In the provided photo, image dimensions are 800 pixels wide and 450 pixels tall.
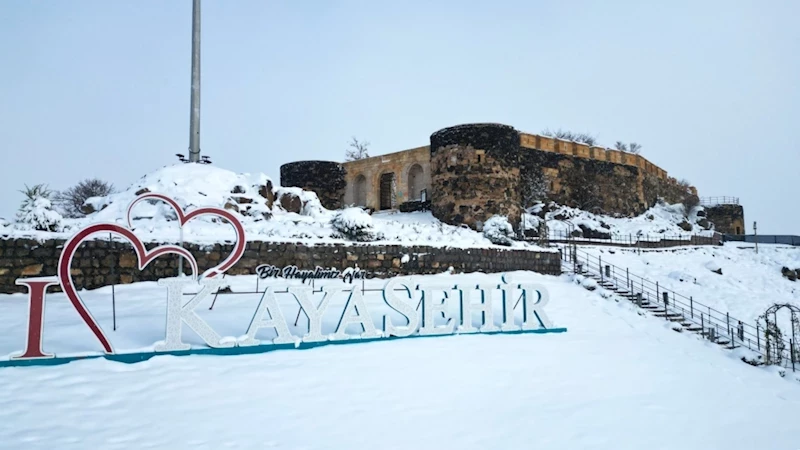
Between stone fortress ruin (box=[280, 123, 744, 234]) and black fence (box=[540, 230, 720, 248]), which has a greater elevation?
stone fortress ruin (box=[280, 123, 744, 234])

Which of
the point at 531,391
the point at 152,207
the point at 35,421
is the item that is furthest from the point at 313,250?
the point at 35,421

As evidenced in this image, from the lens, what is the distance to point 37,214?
389 inches

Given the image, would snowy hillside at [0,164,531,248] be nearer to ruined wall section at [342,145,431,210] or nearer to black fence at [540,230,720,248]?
black fence at [540,230,720,248]

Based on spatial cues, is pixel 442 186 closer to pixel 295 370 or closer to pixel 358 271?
pixel 358 271

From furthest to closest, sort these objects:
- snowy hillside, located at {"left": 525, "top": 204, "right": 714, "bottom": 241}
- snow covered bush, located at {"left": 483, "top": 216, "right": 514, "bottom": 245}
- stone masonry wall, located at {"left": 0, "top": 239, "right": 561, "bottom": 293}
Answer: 1. snowy hillside, located at {"left": 525, "top": 204, "right": 714, "bottom": 241}
2. snow covered bush, located at {"left": 483, "top": 216, "right": 514, "bottom": 245}
3. stone masonry wall, located at {"left": 0, "top": 239, "right": 561, "bottom": 293}

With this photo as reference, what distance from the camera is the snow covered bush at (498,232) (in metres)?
16.8

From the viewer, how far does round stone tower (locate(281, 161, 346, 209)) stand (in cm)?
2723

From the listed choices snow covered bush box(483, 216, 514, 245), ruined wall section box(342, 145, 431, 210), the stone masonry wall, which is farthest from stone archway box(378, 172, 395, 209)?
the stone masonry wall

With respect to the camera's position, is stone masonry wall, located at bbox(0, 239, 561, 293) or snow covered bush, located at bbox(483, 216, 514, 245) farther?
snow covered bush, located at bbox(483, 216, 514, 245)

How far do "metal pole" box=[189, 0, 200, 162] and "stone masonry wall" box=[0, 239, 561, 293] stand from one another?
16.5ft

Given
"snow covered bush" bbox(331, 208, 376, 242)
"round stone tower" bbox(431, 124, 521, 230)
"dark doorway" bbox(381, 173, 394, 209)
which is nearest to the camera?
"snow covered bush" bbox(331, 208, 376, 242)

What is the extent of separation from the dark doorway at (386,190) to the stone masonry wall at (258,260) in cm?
1394

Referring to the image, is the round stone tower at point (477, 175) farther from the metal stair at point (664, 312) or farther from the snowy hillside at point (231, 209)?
the metal stair at point (664, 312)

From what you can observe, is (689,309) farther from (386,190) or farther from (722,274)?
(386,190)
